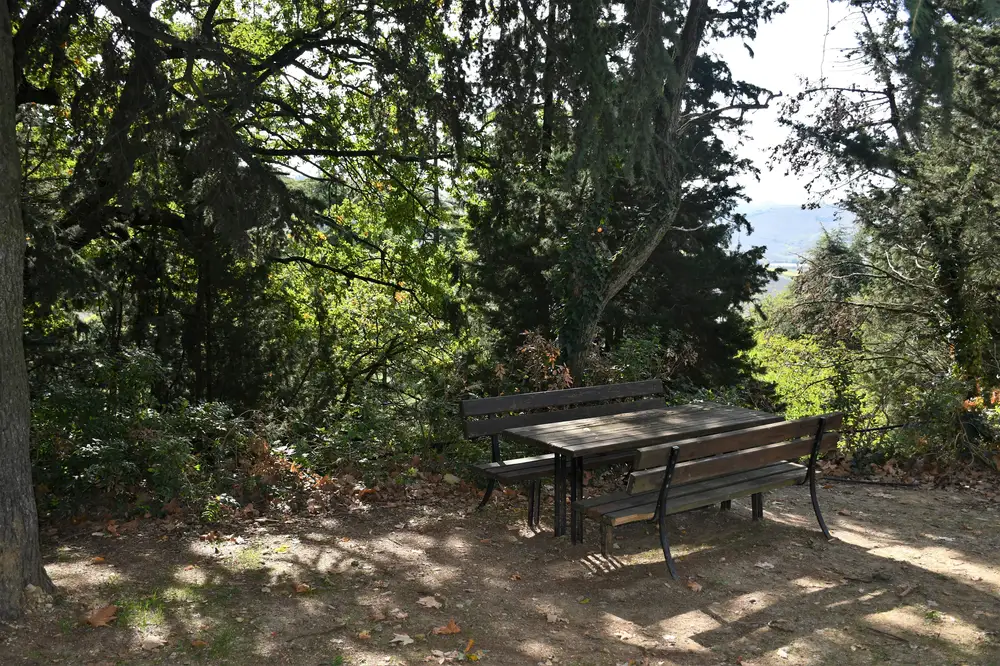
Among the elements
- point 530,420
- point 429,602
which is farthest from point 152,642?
point 530,420

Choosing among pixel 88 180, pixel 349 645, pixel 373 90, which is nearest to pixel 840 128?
pixel 373 90

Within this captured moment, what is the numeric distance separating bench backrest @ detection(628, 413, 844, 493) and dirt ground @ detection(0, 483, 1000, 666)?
27.2 inches

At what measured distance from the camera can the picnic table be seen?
18.2 ft

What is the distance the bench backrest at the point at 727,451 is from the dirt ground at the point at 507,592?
69 centimetres

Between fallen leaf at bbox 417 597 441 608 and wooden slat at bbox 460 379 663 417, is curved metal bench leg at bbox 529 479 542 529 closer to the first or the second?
wooden slat at bbox 460 379 663 417

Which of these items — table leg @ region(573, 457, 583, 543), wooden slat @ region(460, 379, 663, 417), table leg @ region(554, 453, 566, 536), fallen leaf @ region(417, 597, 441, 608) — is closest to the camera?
fallen leaf @ region(417, 597, 441, 608)

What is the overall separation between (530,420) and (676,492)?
1514mm

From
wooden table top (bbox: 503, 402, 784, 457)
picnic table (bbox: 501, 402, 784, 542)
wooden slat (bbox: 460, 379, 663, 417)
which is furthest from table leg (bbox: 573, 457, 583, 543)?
wooden slat (bbox: 460, 379, 663, 417)

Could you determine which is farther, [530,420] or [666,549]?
[530,420]

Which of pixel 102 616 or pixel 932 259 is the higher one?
pixel 932 259

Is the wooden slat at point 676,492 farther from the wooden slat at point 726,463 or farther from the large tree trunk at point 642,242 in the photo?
the large tree trunk at point 642,242

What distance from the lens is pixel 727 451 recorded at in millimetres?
5543

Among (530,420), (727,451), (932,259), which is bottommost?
(727,451)

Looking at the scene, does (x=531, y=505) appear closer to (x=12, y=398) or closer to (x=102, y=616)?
(x=102, y=616)
